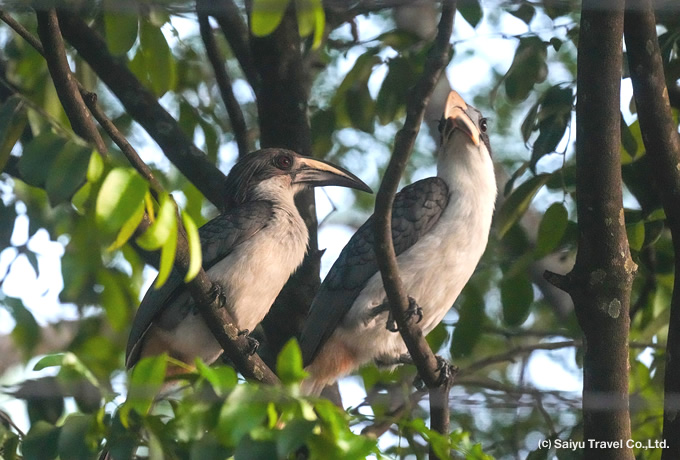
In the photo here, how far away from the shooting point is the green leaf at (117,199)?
6.31 feet

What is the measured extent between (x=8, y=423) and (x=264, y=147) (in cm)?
248

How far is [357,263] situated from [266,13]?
2129 millimetres

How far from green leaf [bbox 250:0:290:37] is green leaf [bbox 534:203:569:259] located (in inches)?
76.3

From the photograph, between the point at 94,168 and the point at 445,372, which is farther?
the point at 445,372

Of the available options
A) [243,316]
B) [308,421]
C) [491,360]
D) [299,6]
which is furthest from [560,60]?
[308,421]

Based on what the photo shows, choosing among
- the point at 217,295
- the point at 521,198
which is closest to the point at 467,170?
the point at 521,198

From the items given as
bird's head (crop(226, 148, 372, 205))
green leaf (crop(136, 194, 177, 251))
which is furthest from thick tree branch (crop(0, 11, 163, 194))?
bird's head (crop(226, 148, 372, 205))

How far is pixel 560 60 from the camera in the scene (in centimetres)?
714

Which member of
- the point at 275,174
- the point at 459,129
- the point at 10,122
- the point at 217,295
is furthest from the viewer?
the point at 275,174

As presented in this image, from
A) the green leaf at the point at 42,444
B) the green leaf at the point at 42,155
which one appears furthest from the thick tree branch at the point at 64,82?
Result: the green leaf at the point at 42,444

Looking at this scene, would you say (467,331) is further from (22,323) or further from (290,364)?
(290,364)

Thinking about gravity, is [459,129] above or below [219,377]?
above

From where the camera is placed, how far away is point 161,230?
6.34ft

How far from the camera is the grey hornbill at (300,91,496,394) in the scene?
4.06 m
